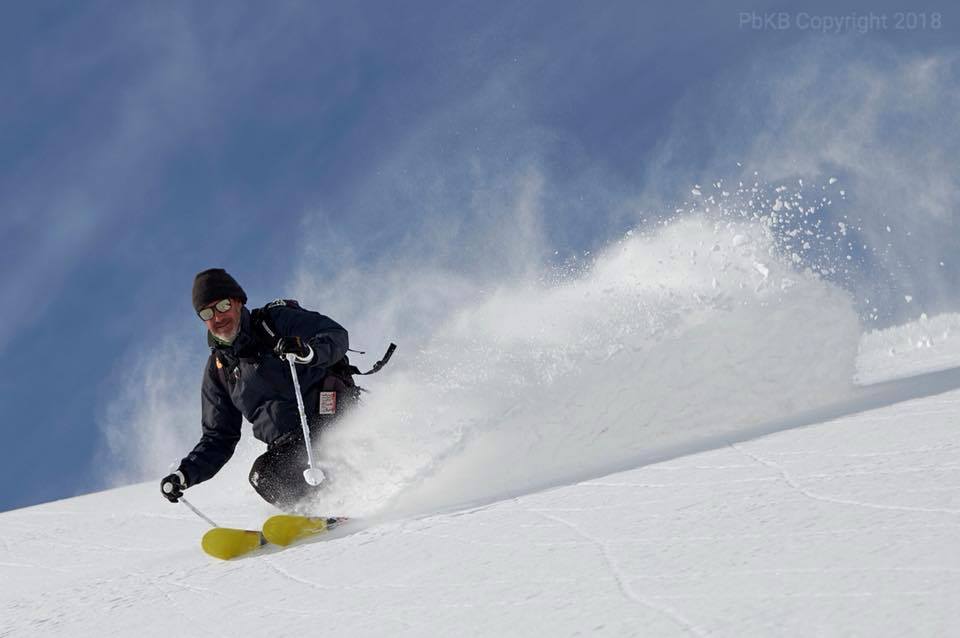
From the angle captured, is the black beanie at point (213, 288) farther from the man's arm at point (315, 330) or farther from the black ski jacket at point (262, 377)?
the man's arm at point (315, 330)

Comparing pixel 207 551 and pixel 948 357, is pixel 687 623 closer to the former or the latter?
pixel 207 551

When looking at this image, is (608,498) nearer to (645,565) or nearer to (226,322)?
(645,565)

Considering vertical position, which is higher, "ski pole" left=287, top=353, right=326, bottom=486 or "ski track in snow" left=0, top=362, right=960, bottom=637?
"ski pole" left=287, top=353, right=326, bottom=486

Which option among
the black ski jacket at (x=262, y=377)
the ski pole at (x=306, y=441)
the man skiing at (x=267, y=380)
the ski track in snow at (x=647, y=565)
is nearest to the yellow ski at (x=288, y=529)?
the ski track in snow at (x=647, y=565)

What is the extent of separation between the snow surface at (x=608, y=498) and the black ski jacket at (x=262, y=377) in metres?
0.40

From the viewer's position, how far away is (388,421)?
6191mm

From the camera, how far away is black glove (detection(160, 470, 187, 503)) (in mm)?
5512

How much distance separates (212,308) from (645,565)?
3630 millimetres

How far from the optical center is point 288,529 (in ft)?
15.8

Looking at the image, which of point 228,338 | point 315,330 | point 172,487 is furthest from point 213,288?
point 172,487

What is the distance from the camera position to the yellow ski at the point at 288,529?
188 inches

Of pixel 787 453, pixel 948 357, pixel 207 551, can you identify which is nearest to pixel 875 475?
pixel 787 453

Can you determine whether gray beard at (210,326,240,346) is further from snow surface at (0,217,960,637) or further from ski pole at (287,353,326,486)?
snow surface at (0,217,960,637)

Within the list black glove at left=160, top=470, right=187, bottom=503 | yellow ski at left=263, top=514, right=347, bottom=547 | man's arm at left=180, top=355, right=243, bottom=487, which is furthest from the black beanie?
yellow ski at left=263, top=514, right=347, bottom=547
